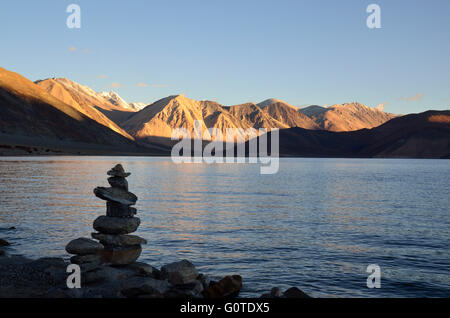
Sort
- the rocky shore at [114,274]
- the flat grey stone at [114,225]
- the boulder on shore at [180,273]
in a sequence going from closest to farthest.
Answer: the rocky shore at [114,274] < the boulder on shore at [180,273] < the flat grey stone at [114,225]

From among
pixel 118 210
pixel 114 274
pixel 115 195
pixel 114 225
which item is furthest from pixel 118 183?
pixel 114 274

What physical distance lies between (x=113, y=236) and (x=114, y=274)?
9.39 feet

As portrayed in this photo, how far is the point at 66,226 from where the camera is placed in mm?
31281

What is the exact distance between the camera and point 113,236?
2081 cm

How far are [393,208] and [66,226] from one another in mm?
34459

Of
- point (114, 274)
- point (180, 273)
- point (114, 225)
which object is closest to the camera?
point (180, 273)

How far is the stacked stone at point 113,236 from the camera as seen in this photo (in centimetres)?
1988

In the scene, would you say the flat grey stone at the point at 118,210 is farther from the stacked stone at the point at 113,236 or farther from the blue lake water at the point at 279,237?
the blue lake water at the point at 279,237

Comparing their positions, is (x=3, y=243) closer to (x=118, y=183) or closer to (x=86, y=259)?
(x=86, y=259)

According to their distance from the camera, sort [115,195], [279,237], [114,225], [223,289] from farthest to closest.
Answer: [279,237] → [115,195] → [114,225] → [223,289]

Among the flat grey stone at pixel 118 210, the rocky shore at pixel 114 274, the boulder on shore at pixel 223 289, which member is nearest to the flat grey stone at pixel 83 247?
the rocky shore at pixel 114 274

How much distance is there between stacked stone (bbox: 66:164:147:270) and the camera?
65.2ft
